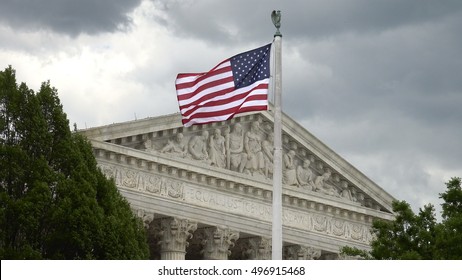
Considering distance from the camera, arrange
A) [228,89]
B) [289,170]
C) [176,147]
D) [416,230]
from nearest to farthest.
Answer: [228,89] < [416,230] < [176,147] < [289,170]

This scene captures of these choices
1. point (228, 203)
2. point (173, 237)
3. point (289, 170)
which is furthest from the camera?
point (289, 170)

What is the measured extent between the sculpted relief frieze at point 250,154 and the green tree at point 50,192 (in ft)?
45.3

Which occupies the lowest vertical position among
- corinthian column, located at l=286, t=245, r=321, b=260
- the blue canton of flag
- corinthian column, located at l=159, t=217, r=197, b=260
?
the blue canton of flag

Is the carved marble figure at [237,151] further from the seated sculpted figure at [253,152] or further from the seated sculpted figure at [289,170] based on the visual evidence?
the seated sculpted figure at [289,170]

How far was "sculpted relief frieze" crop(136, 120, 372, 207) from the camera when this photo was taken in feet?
219

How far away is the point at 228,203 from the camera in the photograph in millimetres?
69188

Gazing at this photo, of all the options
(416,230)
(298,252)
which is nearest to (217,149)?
(298,252)

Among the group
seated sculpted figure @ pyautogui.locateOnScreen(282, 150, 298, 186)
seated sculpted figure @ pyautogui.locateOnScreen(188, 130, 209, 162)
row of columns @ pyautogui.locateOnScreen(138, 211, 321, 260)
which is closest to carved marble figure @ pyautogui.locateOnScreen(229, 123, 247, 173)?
seated sculpted figure @ pyautogui.locateOnScreen(188, 130, 209, 162)

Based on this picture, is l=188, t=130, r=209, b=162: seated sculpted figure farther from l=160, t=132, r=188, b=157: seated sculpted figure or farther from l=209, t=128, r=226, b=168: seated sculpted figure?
l=160, t=132, r=188, b=157: seated sculpted figure

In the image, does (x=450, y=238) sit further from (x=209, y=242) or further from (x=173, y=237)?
(x=209, y=242)

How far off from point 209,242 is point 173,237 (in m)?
3.05

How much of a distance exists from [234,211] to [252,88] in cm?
3021

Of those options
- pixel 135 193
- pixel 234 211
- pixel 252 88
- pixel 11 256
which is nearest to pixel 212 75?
pixel 252 88

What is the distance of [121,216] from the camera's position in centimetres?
5100
